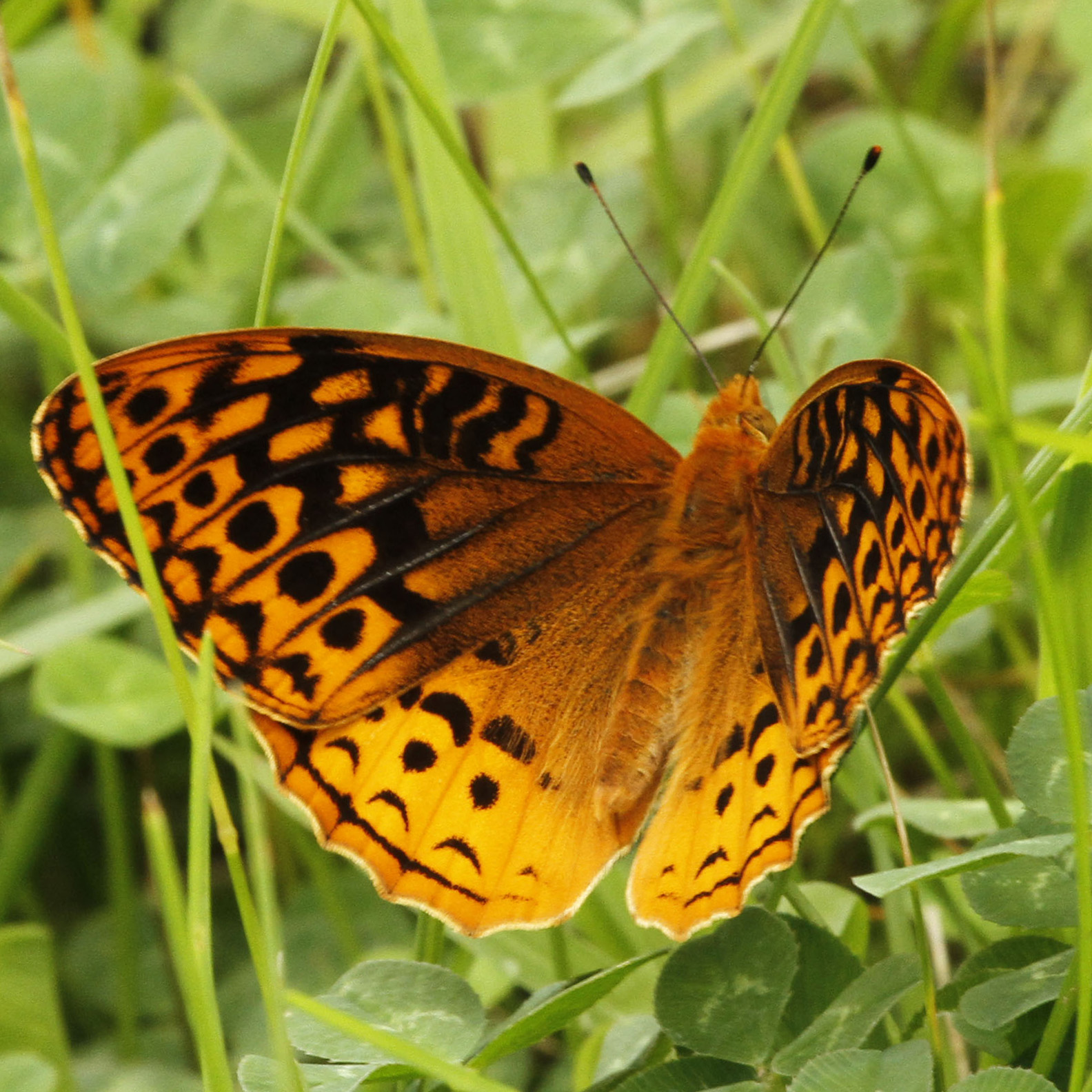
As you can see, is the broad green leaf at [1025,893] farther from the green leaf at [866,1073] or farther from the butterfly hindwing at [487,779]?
the butterfly hindwing at [487,779]

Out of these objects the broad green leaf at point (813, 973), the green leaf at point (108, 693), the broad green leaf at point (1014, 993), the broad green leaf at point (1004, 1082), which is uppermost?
the green leaf at point (108, 693)

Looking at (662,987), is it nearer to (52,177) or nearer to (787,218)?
(52,177)

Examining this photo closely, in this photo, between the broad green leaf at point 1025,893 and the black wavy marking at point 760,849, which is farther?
the black wavy marking at point 760,849

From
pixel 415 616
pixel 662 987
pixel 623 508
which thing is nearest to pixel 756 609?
pixel 623 508

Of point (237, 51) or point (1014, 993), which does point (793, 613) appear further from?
point (237, 51)

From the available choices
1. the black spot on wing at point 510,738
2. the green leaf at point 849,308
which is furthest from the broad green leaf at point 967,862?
the green leaf at point 849,308

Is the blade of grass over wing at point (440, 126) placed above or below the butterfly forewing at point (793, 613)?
above

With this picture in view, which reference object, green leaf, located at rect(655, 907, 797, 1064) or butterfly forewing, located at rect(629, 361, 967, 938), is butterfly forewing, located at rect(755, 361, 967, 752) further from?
green leaf, located at rect(655, 907, 797, 1064)
